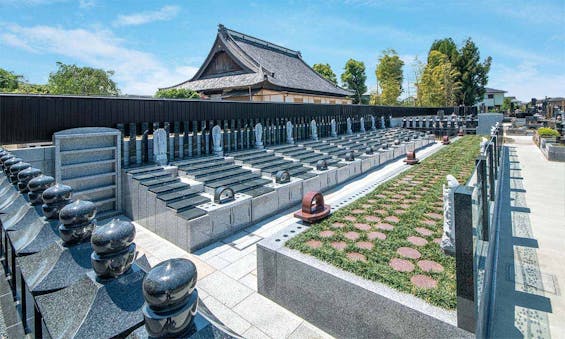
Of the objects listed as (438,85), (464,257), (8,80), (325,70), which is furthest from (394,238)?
(325,70)

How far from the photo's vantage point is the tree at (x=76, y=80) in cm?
2414

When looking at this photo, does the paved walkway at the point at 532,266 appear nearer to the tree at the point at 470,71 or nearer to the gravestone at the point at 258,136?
the gravestone at the point at 258,136

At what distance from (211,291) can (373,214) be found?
10.4ft

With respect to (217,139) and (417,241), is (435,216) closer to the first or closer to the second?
(417,241)

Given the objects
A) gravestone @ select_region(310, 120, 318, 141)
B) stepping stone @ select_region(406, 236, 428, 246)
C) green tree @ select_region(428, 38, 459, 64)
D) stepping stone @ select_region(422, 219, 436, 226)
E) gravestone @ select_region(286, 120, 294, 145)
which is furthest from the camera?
green tree @ select_region(428, 38, 459, 64)

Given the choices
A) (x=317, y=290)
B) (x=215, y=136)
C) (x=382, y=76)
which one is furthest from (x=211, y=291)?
(x=382, y=76)

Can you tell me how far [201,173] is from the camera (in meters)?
7.79

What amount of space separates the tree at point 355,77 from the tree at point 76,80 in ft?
118

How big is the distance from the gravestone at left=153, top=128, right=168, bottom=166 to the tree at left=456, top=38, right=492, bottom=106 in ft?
148

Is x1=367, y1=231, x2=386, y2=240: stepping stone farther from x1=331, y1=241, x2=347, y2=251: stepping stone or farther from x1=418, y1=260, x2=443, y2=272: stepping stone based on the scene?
x1=418, y1=260, x2=443, y2=272: stepping stone

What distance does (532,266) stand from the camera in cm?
474

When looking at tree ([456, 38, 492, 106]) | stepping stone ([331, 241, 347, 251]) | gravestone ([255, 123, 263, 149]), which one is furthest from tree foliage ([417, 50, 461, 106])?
stepping stone ([331, 241, 347, 251])

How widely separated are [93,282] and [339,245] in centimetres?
332

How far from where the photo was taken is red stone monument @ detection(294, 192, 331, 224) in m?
5.04
